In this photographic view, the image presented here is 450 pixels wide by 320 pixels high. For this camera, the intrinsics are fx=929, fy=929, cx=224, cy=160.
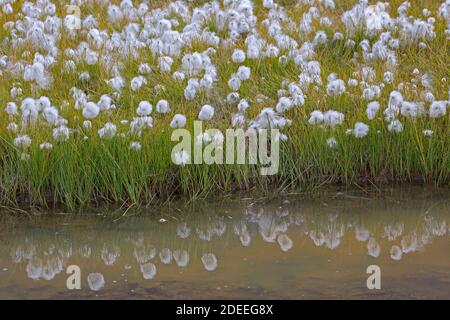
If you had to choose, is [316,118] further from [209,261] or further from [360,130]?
[209,261]

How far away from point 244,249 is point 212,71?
2.19m

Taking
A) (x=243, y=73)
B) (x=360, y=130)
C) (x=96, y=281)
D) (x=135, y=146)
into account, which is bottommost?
(x=96, y=281)

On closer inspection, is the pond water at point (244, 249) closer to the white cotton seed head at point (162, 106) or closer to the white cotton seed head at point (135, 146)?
the white cotton seed head at point (135, 146)

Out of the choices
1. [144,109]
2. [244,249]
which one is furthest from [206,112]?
[244,249]

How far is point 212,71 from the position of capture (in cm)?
738

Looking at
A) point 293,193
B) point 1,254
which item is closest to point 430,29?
point 293,193

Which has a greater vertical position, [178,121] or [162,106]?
[162,106]

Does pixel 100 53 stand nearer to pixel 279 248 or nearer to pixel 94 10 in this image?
pixel 94 10

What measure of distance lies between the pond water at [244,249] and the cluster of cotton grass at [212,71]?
0.57 m

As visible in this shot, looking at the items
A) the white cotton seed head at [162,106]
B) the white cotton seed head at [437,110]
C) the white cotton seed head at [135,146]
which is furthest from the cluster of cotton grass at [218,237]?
the white cotton seed head at [162,106]

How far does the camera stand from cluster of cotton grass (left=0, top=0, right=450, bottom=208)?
21.9 feet

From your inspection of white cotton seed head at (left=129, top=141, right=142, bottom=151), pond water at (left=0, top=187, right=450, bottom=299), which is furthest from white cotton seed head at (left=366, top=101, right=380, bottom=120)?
white cotton seed head at (left=129, top=141, right=142, bottom=151)

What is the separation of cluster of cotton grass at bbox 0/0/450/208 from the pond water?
0.57 metres

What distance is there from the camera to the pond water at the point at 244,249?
489cm
